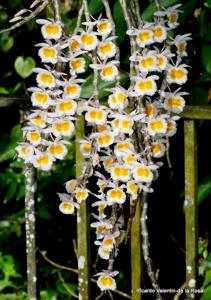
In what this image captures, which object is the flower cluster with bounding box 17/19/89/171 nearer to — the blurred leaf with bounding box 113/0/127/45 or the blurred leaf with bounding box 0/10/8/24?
the blurred leaf with bounding box 113/0/127/45

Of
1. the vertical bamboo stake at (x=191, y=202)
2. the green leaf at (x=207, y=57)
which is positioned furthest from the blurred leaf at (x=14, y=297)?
the green leaf at (x=207, y=57)

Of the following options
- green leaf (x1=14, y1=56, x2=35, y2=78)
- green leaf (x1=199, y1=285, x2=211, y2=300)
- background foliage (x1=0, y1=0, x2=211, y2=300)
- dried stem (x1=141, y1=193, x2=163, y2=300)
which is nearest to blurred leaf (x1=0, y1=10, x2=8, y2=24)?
background foliage (x1=0, y1=0, x2=211, y2=300)

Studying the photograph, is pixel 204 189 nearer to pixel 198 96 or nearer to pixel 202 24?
pixel 198 96

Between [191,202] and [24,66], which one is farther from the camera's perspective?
[24,66]

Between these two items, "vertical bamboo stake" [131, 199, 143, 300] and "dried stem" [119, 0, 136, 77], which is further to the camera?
"vertical bamboo stake" [131, 199, 143, 300]

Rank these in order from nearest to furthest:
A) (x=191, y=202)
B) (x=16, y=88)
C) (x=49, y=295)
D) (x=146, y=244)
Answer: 1. (x=146, y=244)
2. (x=191, y=202)
3. (x=49, y=295)
4. (x=16, y=88)

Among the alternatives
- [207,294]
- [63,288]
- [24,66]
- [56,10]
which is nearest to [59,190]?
[63,288]

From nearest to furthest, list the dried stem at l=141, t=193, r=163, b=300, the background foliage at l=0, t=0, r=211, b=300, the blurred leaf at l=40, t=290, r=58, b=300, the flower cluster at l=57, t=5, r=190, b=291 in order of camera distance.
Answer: the flower cluster at l=57, t=5, r=190, b=291 → the dried stem at l=141, t=193, r=163, b=300 → the background foliage at l=0, t=0, r=211, b=300 → the blurred leaf at l=40, t=290, r=58, b=300

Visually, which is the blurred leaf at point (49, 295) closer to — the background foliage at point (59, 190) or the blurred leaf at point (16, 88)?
the background foliage at point (59, 190)
